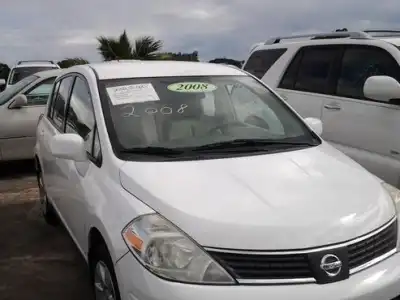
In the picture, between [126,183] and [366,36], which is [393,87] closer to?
[366,36]

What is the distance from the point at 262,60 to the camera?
6938 mm

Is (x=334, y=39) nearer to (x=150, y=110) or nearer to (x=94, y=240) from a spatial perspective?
(x=150, y=110)

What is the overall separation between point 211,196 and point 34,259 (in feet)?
8.33

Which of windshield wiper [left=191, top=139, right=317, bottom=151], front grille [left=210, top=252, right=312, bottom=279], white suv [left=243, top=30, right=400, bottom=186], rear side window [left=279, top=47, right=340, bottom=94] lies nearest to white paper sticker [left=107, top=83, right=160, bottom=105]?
windshield wiper [left=191, top=139, right=317, bottom=151]

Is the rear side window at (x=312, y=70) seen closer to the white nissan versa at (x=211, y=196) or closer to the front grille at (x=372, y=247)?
the white nissan versa at (x=211, y=196)

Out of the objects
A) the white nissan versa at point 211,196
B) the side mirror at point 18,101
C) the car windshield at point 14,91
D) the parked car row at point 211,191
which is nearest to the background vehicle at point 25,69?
the car windshield at point 14,91

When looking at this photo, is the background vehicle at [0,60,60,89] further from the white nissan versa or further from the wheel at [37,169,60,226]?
the white nissan versa

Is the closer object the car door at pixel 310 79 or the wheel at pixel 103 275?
the wheel at pixel 103 275

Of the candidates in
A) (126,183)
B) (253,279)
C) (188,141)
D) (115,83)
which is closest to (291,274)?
(253,279)

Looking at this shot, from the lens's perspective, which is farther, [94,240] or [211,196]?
[94,240]

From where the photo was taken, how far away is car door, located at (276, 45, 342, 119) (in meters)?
5.76

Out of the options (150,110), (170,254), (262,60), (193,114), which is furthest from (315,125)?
(262,60)

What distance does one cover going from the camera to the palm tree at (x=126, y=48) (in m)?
15.5

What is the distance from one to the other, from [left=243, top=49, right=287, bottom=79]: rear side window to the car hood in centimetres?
350
